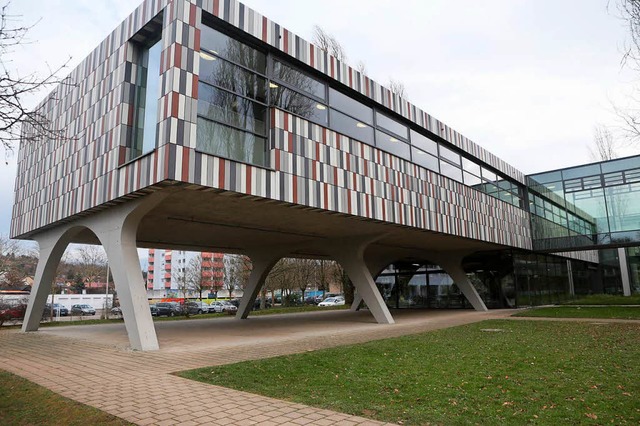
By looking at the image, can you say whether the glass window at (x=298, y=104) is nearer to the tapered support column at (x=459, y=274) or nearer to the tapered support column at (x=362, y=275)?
the tapered support column at (x=362, y=275)

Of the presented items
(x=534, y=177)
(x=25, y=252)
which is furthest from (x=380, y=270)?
(x=25, y=252)

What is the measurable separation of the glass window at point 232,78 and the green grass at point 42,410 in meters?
8.42

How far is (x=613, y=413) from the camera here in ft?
17.2

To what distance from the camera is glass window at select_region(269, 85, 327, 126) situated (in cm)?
1371

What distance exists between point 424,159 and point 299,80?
8429mm

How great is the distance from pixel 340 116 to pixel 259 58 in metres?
→ 4.00

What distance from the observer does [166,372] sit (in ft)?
27.1

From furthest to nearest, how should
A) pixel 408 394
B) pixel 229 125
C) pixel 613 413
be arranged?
1. pixel 229 125
2. pixel 408 394
3. pixel 613 413

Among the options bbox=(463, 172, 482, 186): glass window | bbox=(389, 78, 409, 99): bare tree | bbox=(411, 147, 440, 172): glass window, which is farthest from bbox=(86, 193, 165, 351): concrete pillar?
bbox=(389, 78, 409, 99): bare tree

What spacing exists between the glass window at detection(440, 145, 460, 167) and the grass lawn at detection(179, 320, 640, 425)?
12.5 meters

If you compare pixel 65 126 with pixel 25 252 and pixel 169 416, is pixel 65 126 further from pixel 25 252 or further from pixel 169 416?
pixel 25 252

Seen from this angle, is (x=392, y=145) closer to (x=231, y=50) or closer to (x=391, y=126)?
(x=391, y=126)

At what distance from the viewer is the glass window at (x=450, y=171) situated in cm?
2208

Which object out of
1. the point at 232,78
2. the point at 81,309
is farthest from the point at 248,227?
the point at 81,309
